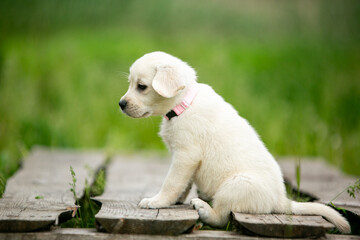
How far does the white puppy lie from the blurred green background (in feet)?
4.01

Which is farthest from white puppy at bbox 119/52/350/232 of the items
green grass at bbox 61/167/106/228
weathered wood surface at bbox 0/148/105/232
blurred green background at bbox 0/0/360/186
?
blurred green background at bbox 0/0/360/186

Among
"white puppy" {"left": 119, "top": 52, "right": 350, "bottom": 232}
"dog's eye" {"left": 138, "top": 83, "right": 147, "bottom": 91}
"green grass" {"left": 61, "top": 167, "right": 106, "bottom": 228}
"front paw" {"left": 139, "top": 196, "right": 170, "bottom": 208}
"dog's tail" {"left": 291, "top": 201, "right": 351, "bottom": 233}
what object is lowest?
"green grass" {"left": 61, "top": 167, "right": 106, "bottom": 228}

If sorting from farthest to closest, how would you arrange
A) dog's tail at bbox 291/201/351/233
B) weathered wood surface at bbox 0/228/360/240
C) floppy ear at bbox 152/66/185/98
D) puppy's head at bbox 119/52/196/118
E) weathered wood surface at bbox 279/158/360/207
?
1. weathered wood surface at bbox 279/158/360/207
2. puppy's head at bbox 119/52/196/118
3. floppy ear at bbox 152/66/185/98
4. dog's tail at bbox 291/201/351/233
5. weathered wood surface at bbox 0/228/360/240

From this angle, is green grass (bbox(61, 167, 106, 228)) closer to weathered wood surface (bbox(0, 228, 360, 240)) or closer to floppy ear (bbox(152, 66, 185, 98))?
weathered wood surface (bbox(0, 228, 360, 240))

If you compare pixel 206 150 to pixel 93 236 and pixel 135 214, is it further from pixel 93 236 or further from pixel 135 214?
pixel 93 236

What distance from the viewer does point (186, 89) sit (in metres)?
2.90

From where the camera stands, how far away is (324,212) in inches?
103

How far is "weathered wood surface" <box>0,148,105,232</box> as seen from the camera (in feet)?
7.77

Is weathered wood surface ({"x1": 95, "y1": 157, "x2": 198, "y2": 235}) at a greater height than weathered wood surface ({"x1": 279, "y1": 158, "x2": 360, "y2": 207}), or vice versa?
weathered wood surface ({"x1": 279, "y1": 158, "x2": 360, "y2": 207})

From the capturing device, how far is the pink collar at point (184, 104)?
284cm

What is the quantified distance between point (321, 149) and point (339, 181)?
1.80 meters

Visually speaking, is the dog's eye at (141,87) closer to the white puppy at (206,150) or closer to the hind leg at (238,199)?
the white puppy at (206,150)

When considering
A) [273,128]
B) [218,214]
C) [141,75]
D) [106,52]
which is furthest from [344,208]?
[106,52]

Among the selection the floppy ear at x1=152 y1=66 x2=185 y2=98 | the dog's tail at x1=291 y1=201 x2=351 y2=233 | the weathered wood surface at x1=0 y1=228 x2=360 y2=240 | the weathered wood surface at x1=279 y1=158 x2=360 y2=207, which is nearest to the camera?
the weathered wood surface at x1=0 y1=228 x2=360 y2=240
